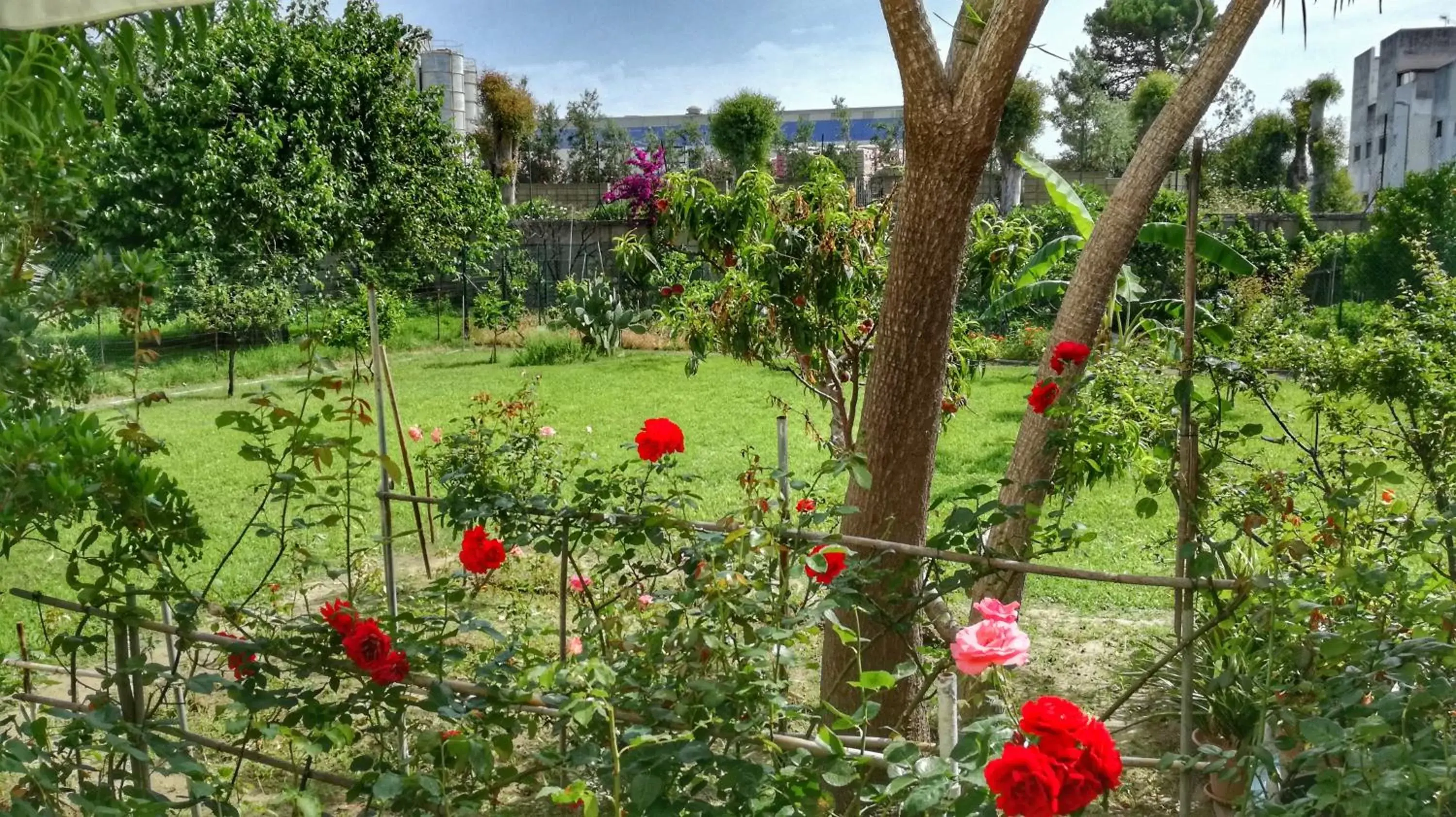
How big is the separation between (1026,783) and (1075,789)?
0.05 metres

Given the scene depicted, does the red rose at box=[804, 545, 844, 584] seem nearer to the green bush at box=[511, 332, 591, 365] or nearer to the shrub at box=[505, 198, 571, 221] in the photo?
the green bush at box=[511, 332, 591, 365]

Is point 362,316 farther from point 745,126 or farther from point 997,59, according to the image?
point 745,126

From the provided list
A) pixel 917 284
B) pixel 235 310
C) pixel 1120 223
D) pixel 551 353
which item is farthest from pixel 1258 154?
pixel 917 284

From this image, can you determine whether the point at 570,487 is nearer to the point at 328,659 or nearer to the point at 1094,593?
the point at 1094,593

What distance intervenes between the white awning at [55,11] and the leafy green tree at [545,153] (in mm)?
21311

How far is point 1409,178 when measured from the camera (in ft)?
31.2

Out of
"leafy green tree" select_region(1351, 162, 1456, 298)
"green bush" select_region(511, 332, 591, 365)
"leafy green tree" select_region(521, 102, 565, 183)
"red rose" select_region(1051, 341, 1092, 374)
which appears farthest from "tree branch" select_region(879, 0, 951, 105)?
"leafy green tree" select_region(521, 102, 565, 183)

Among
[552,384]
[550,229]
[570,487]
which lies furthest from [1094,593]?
[550,229]

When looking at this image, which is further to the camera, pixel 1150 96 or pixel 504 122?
pixel 504 122

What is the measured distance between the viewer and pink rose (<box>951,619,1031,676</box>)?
3.70 feet

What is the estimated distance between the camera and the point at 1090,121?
20.0 m

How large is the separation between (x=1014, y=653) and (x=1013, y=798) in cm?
24

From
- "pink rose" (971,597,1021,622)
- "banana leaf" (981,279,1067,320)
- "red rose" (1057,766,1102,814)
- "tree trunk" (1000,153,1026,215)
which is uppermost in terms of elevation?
"tree trunk" (1000,153,1026,215)

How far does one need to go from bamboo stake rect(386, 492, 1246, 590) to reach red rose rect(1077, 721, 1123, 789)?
0.47m
